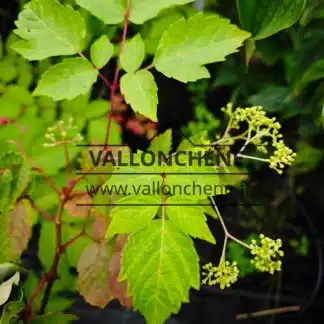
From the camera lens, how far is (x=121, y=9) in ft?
2.13

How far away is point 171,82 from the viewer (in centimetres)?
113

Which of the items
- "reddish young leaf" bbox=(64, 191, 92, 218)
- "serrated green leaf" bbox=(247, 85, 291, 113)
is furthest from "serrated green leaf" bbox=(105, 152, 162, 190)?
"serrated green leaf" bbox=(247, 85, 291, 113)

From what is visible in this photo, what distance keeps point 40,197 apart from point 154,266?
0.97 feet

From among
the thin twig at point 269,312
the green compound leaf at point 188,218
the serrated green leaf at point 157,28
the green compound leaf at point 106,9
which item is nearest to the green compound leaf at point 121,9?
the green compound leaf at point 106,9

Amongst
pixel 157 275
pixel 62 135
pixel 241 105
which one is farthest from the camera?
pixel 241 105

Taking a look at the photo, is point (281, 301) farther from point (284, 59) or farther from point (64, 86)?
point (64, 86)

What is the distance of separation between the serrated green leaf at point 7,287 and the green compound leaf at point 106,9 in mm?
335

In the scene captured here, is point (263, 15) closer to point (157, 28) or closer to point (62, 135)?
point (157, 28)

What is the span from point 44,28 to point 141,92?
15 cm

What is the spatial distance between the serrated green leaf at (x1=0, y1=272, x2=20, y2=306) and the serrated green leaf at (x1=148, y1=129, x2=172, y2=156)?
0.26 m

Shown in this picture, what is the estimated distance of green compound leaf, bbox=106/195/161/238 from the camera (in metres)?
0.57

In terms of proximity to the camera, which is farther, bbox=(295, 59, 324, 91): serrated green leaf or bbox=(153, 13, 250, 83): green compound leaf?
bbox=(295, 59, 324, 91): serrated green leaf

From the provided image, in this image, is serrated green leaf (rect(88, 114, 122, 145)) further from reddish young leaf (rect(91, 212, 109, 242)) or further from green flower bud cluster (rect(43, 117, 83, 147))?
reddish young leaf (rect(91, 212, 109, 242))

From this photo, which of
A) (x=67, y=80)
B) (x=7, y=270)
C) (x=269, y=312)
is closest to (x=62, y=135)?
(x=67, y=80)
